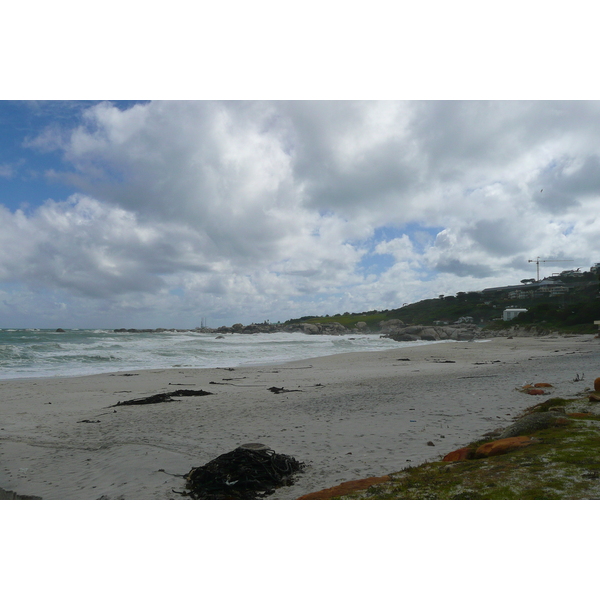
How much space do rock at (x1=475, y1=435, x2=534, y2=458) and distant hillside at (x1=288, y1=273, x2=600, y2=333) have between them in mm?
45153

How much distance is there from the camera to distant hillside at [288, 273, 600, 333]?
45250 millimetres

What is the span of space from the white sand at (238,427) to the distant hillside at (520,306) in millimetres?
38865

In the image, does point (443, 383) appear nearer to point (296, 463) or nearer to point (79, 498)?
point (296, 463)

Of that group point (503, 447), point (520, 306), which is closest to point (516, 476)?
point (503, 447)

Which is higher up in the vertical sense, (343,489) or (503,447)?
(503,447)

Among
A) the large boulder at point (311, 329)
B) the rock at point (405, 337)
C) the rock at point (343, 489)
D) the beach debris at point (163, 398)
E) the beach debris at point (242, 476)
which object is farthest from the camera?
the large boulder at point (311, 329)

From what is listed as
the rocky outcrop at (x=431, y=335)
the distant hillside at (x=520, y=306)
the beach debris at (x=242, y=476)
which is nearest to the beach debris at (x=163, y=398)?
the beach debris at (x=242, y=476)

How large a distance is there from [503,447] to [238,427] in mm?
4829

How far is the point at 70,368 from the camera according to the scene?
18656 millimetres

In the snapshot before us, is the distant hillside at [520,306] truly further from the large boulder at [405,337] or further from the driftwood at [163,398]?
the driftwood at [163,398]

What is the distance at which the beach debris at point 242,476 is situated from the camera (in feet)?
14.3

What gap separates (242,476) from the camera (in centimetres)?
454

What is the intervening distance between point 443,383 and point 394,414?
462 cm

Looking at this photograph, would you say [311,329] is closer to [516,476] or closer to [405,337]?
[405,337]
